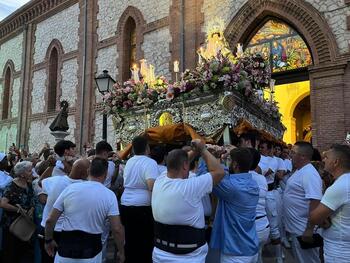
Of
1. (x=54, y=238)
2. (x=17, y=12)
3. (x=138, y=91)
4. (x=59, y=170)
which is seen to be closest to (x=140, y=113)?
(x=138, y=91)

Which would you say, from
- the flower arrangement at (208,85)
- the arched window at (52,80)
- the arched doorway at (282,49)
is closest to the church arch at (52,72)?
the arched window at (52,80)

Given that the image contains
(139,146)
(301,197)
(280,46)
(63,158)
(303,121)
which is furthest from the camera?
(303,121)

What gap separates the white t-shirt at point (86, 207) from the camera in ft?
12.2

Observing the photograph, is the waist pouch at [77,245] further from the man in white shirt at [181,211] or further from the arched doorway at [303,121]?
the arched doorway at [303,121]

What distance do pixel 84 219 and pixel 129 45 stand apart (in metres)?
15.6

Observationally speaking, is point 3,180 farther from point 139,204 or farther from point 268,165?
point 268,165

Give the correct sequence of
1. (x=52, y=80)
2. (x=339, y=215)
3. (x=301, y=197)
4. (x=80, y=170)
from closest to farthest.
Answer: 1. (x=339, y=215)
2. (x=80, y=170)
3. (x=301, y=197)
4. (x=52, y=80)

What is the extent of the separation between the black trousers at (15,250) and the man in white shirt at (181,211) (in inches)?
120

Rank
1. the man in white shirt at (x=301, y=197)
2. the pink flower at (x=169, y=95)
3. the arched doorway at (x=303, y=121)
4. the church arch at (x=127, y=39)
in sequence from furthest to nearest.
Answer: the arched doorway at (x=303, y=121) → the church arch at (x=127, y=39) → the pink flower at (x=169, y=95) → the man in white shirt at (x=301, y=197)

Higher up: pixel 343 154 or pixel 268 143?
pixel 268 143

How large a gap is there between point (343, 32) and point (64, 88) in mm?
15254

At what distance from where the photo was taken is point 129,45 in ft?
60.4

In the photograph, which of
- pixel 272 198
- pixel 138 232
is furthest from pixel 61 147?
pixel 272 198

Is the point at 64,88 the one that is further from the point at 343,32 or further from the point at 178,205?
the point at 178,205
